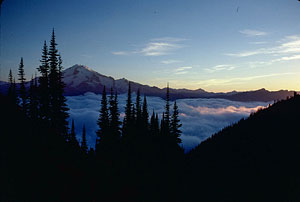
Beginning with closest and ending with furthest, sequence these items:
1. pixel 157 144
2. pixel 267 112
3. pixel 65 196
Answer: pixel 65 196 < pixel 157 144 < pixel 267 112

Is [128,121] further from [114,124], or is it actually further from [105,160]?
[105,160]

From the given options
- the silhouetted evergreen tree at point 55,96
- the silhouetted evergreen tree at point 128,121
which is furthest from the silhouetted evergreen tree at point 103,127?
the silhouetted evergreen tree at point 55,96

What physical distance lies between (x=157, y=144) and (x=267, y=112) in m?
96.9

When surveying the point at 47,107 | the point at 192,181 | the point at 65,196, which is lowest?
the point at 192,181

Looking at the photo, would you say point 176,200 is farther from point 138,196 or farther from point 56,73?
point 56,73

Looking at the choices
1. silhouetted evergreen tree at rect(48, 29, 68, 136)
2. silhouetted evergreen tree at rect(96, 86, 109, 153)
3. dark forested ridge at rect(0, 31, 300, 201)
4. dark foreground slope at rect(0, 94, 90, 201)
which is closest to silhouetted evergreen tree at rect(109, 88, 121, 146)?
dark forested ridge at rect(0, 31, 300, 201)

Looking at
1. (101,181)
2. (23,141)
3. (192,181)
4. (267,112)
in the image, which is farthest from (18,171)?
(267,112)

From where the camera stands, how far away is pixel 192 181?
35031mm

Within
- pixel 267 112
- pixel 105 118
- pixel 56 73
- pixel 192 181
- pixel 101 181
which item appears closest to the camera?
pixel 101 181

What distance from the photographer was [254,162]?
50.8 m

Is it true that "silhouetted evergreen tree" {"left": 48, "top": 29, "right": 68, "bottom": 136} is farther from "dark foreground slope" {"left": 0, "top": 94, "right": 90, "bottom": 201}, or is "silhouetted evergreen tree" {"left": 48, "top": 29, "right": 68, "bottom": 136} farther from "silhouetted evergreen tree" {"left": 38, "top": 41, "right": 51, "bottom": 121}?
"dark foreground slope" {"left": 0, "top": 94, "right": 90, "bottom": 201}

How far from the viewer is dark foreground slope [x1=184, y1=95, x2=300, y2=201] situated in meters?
27.2

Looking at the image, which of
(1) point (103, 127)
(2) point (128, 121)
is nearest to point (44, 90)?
(1) point (103, 127)

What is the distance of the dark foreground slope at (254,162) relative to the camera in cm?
2723
